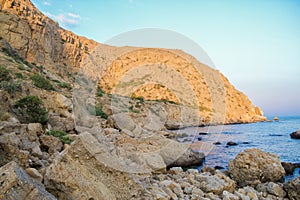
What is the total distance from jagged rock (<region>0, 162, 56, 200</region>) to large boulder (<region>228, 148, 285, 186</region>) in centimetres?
858

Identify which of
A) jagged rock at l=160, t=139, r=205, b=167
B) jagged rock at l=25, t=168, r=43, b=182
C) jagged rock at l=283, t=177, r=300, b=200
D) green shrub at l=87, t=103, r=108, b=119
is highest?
jagged rock at l=25, t=168, r=43, b=182

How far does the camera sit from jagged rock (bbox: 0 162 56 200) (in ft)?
7.84

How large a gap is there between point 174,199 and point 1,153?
3.49 meters

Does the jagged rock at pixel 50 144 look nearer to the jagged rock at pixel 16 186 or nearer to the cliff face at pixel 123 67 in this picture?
the jagged rock at pixel 16 186

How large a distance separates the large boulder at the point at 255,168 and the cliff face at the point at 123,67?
20.3 meters

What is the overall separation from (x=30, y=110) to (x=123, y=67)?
58.1 metres

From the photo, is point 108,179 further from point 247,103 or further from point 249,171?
point 247,103

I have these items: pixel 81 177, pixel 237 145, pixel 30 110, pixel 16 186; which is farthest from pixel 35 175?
pixel 237 145

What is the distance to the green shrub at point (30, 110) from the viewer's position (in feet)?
34.2

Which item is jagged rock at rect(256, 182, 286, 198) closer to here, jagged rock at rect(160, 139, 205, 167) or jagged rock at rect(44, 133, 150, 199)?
jagged rock at rect(160, 139, 205, 167)

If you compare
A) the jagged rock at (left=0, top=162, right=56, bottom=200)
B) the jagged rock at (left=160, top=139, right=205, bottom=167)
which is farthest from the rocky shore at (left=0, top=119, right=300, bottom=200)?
the jagged rock at (left=160, top=139, right=205, bottom=167)

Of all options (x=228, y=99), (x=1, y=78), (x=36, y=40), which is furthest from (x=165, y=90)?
(x=1, y=78)

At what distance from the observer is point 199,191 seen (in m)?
5.89

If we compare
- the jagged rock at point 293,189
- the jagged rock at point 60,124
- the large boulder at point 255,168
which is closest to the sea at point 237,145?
the large boulder at point 255,168
